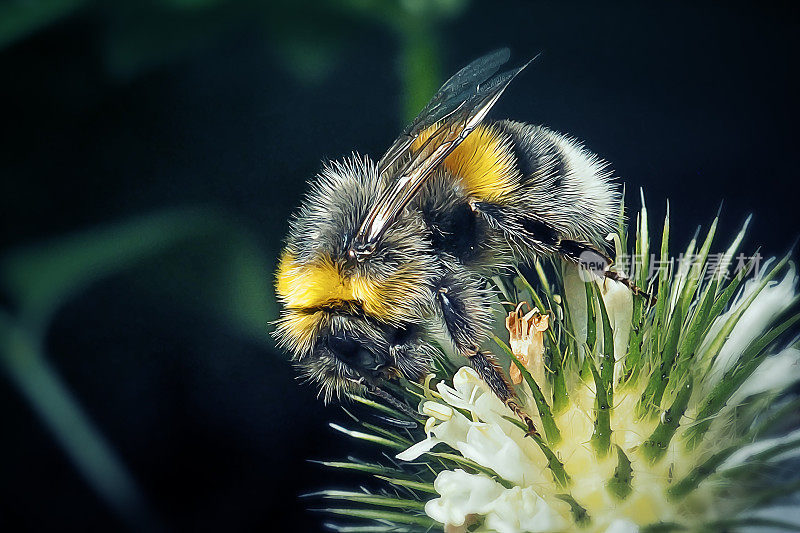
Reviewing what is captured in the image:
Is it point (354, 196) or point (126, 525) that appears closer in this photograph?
point (354, 196)

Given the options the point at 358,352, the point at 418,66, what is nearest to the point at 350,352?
the point at 358,352

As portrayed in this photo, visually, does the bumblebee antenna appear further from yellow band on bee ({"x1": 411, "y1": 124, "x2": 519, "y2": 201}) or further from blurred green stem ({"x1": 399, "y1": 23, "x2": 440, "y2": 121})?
blurred green stem ({"x1": 399, "y1": 23, "x2": 440, "y2": 121})

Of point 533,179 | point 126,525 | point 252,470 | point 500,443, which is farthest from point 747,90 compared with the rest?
point 126,525

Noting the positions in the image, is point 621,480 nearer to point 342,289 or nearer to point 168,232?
point 342,289

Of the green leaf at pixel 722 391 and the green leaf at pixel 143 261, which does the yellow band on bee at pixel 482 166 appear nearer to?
the green leaf at pixel 722 391

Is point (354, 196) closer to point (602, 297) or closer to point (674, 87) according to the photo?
point (602, 297)

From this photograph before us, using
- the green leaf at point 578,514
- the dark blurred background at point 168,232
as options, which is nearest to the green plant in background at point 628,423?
the green leaf at point 578,514

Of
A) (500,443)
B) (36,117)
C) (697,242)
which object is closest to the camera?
(500,443)
